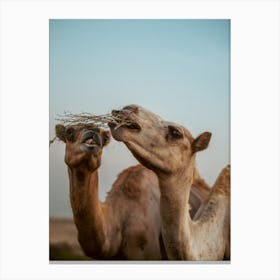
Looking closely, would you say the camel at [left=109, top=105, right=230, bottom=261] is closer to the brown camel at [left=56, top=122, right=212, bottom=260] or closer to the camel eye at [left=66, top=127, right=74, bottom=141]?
the brown camel at [left=56, top=122, right=212, bottom=260]

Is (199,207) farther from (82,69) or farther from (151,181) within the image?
(82,69)

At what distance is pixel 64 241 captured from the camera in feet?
16.9

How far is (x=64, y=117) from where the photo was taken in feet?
16.8

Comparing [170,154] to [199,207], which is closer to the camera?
[170,154]

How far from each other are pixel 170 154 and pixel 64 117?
3.23 feet

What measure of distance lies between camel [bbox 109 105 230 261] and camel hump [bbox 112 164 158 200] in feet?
0.82

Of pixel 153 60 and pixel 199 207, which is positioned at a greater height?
pixel 153 60

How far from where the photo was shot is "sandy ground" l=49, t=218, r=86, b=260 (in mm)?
5102

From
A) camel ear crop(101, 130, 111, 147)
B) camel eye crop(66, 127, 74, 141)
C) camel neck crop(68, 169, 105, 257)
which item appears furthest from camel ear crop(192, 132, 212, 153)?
camel eye crop(66, 127, 74, 141)

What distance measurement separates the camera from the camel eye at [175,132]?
4973 mm

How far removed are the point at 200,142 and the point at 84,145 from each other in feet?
3.22

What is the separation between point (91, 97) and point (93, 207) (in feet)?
3.14
